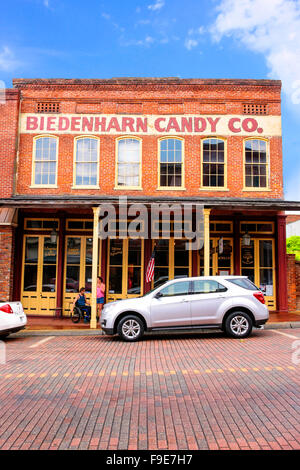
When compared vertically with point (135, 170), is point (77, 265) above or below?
below

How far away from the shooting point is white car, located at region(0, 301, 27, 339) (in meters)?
10.2

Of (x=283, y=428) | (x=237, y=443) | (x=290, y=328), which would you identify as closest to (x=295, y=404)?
(x=283, y=428)

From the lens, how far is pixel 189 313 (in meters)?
10.2

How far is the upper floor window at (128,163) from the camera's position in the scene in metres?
16.0

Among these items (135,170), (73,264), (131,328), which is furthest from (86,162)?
(131,328)

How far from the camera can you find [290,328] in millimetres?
12047

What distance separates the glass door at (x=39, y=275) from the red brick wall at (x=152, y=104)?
8.68 feet

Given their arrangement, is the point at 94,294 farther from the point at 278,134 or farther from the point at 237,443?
the point at 278,134

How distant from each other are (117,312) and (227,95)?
1083 centimetres

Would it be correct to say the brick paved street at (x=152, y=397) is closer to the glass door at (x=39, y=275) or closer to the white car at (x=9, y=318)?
the white car at (x=9, y=318)

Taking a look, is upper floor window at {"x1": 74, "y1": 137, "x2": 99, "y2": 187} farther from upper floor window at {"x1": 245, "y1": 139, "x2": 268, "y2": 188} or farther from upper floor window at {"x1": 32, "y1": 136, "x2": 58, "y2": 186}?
upper floor window at {"x1": 245, "y1": 139, "x2": 268, "y2": 188}

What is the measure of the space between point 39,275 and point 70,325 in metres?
3.40

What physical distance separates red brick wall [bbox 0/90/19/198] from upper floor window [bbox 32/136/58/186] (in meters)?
0.87

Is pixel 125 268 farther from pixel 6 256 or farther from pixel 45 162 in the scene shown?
pixel 45 162
